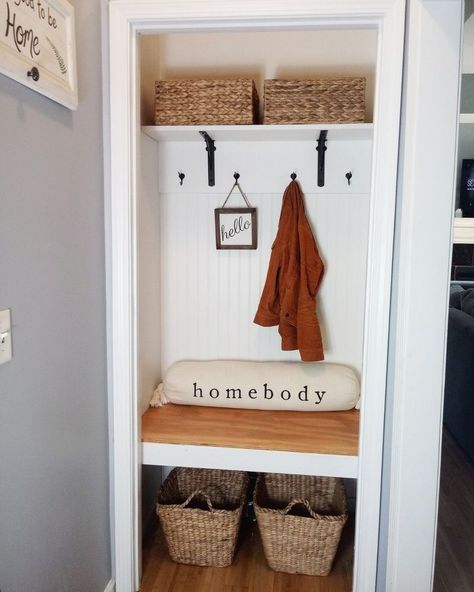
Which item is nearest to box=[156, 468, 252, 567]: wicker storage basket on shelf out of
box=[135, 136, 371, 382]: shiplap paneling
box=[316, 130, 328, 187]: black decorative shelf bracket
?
box=[135, 136, 371, 382]: shiplap paneling

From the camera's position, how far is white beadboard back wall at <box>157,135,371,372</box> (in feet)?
6.81

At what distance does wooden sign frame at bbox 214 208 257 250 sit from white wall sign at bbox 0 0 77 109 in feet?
2.86

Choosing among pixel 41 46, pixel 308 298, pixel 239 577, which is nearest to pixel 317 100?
pixel 308 298

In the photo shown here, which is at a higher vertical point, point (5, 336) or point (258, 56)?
point (258, 56)

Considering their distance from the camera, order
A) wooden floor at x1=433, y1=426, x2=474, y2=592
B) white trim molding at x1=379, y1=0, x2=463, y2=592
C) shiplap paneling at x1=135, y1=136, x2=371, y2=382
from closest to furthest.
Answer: white trim molding at x1=379, y1=0, x2=463, y2=592 → wooden floor at x1=433, y1=426, x2=474, y2=592 → shiplap paneling at x1=135, y1=136, x2=371, y2=382

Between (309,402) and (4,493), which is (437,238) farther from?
(4,493)

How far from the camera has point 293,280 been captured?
1982 mm

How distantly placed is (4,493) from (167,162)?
59.5 inches

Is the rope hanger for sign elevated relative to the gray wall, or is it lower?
elevated

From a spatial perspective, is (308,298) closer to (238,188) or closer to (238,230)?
(238,230)

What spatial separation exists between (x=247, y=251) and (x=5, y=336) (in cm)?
126

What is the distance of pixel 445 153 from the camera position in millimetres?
1337

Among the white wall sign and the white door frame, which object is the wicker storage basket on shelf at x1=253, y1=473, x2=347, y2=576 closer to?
the white door frame

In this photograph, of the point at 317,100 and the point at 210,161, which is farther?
the point at 210,161
